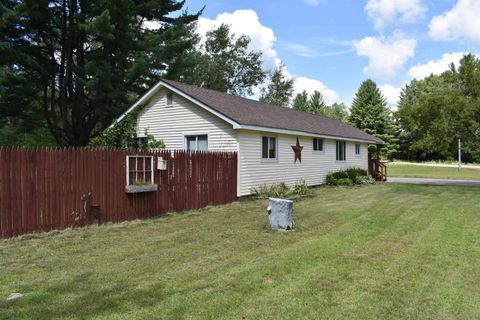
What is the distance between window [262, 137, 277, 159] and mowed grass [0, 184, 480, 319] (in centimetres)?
593

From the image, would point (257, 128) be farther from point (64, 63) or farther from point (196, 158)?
point (64, 63)

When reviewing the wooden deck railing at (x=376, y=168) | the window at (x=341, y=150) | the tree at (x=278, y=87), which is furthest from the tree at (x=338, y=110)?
the window at (x=341, y=150)

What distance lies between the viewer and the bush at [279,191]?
48.3 ft

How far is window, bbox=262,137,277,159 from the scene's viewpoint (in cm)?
1538

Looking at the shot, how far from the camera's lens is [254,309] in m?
4.11

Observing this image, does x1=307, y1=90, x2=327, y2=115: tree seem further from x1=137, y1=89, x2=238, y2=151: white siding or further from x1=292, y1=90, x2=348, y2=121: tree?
x1=137, y1=89, x2=238, y2=151: white siding

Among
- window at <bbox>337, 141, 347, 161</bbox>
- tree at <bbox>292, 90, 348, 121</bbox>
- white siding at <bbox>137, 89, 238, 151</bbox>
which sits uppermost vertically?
tree at <bbox>292, 90, 348, 121</bbox>

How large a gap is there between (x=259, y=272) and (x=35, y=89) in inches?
842

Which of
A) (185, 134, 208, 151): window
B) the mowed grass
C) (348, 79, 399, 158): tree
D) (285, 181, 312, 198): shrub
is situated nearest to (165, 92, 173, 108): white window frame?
(185, 134, 208, 151): window

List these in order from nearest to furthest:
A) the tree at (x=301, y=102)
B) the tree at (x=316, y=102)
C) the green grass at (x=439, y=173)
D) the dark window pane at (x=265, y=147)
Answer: the dark window pane at (x=265, y=147), the green grass at (x=439, y=173), the tree at (x=301, y=102), the tree at (x=316, y=102)

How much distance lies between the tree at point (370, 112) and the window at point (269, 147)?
134 feet

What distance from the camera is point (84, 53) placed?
926 inches

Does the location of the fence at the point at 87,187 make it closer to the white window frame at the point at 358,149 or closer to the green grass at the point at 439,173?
the white window frame at the point at 358,149

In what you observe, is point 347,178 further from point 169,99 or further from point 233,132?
point 169,99
